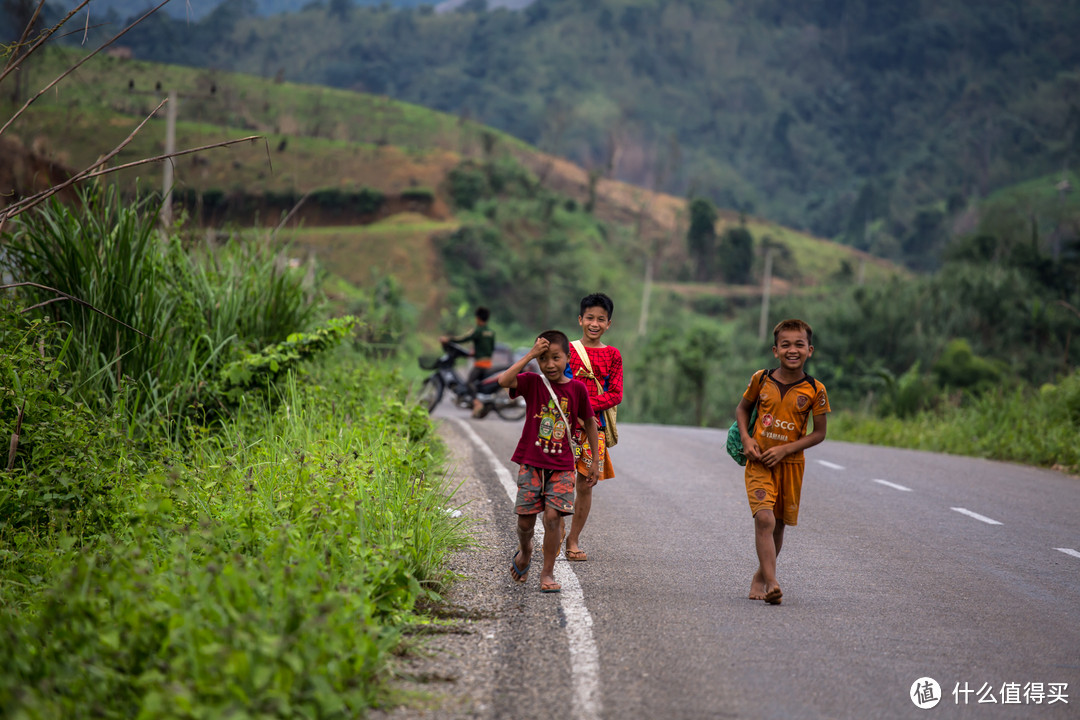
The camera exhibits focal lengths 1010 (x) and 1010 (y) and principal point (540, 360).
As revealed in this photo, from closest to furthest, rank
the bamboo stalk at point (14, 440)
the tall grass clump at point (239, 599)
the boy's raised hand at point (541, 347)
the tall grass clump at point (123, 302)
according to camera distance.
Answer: the tall grass clump at point (239, 599) → the boy's raised hand at point (541, 347) → the bamboo stalk at point (14, 440) → the tall grass clump at point (123, 302)

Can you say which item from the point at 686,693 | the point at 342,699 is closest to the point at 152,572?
the point at 342,699

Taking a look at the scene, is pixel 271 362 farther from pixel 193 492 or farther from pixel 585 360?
pixel 585 360

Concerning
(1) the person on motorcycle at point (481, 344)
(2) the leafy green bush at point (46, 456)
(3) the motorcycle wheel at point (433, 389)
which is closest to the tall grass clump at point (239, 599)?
(2) the leafy green bush at point (46, 456)

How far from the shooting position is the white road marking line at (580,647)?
417 cm

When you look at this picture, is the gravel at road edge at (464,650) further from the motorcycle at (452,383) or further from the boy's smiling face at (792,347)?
the motorcycle at (452,383)

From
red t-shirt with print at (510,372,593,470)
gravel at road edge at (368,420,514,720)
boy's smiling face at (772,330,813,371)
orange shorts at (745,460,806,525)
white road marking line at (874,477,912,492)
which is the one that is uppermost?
boy's smiling face at (772,330,813,371)

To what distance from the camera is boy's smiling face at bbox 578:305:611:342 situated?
6.50 metres

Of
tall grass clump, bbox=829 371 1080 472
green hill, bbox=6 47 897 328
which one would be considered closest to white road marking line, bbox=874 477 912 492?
tall grass clump, bbox=829 371 1080 472

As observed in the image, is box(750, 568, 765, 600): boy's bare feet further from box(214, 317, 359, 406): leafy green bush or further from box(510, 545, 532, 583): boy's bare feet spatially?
box(214, 317, 359, 406): leafy green bush

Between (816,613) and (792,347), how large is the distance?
151 centimetres

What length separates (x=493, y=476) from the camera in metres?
10.3

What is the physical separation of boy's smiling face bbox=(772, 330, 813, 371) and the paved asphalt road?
141 cm

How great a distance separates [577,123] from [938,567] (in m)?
179
